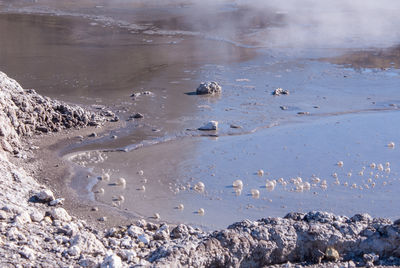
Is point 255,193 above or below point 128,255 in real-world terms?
below

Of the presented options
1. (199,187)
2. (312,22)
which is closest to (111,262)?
(199,187)

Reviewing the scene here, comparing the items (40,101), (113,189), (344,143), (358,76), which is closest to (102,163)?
(113,189)

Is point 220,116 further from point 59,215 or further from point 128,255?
point 128,255

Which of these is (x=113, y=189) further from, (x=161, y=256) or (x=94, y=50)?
(x=94, y=50)

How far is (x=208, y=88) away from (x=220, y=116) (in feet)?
4.70

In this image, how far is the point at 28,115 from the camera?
8.86 m

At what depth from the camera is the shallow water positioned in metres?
7.21

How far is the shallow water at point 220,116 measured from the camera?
7215mm

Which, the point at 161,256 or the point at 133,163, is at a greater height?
the point at 161,256

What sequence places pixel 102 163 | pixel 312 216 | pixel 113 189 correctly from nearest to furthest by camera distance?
pixel 312 216
pixel 113 189
pixel 102 163

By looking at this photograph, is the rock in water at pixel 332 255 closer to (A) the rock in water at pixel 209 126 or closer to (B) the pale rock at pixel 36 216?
(B) the pale rock at pixel 36 216

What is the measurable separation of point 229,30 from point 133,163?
1242 cm

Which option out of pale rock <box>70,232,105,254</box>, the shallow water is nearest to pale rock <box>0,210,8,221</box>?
pale rock <box>70,232,105,254</box>

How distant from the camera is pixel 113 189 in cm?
732
